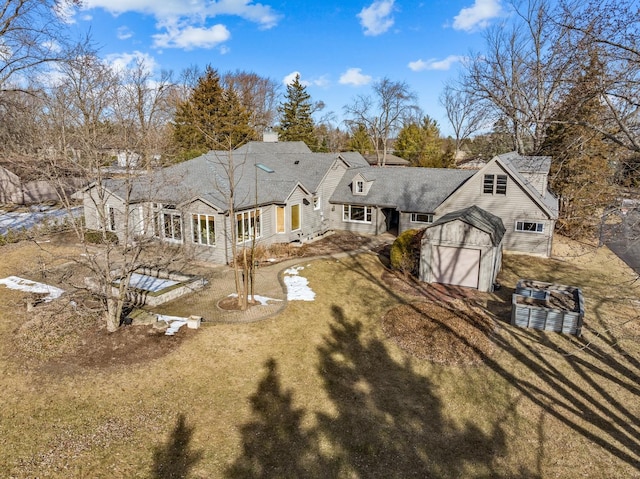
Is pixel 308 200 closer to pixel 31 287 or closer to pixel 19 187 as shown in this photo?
pixel 31 287

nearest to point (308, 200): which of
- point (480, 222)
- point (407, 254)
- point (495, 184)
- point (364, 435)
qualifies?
point (407, 254)

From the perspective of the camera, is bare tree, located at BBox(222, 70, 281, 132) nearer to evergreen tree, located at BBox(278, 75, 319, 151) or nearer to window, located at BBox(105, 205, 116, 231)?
evergreen tree, located at BBox(278, 75, 319, 151)

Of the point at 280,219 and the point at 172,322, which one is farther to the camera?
the point at 280,219

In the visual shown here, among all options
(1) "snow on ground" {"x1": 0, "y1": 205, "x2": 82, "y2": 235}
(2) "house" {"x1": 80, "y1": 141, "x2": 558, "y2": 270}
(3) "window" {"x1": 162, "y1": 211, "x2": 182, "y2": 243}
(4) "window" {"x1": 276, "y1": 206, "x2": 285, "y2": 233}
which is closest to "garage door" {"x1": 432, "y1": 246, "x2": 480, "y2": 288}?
(2) "house" {"x1": 80, "y1": 141, "x2": 558, "y2": 270}

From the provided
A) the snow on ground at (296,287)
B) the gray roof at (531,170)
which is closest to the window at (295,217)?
the snow on ground at (296,287)

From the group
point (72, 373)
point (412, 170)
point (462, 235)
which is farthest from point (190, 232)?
point (412, 170)

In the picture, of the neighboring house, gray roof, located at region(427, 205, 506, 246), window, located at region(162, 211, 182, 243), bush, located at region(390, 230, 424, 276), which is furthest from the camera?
the neighboring house

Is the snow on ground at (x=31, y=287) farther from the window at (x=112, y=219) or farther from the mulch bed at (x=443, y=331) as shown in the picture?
the mulch bed at (x=443, y=331)
